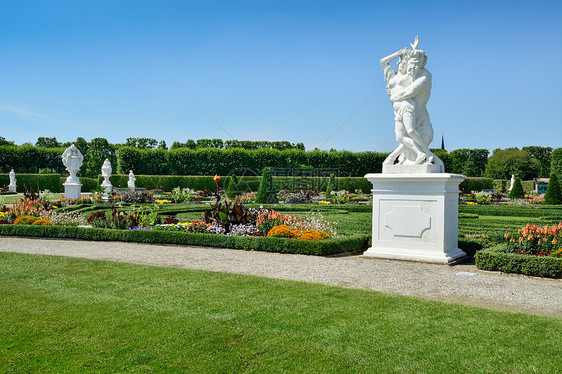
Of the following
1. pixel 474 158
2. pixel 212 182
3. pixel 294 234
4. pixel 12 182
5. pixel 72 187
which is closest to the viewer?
pixel 294 234

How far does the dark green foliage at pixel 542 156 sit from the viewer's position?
61.6 metres

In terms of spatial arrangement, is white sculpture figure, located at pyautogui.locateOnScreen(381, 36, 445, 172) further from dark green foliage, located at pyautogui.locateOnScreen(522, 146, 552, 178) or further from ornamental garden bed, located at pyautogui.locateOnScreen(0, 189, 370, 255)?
dark green foliage, located at pyautogui.locateOnScreen(522, 146, 552, 178)

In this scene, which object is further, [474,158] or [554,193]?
[474,158]

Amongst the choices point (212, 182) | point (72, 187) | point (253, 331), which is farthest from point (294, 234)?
point (212, 182)

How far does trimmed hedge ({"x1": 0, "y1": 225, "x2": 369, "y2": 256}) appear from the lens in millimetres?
7430

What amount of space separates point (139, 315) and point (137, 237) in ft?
18.0

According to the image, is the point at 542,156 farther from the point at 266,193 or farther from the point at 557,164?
the point at 266,193

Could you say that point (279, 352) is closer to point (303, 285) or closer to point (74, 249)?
point (303, 285)

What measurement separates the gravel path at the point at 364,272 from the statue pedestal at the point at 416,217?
0.29m

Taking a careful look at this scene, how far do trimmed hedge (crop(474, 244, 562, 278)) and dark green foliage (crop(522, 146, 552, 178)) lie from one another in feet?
210

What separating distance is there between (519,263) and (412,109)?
9.07 ft

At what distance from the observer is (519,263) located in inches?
233

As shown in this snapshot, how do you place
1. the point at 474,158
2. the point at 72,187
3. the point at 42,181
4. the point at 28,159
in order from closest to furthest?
the point at 72,187, the point at 42,181, the point at 28,159, the point at 474,158

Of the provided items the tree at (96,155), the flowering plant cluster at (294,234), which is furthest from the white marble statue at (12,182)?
the flowering plant cluster at (294,234)
